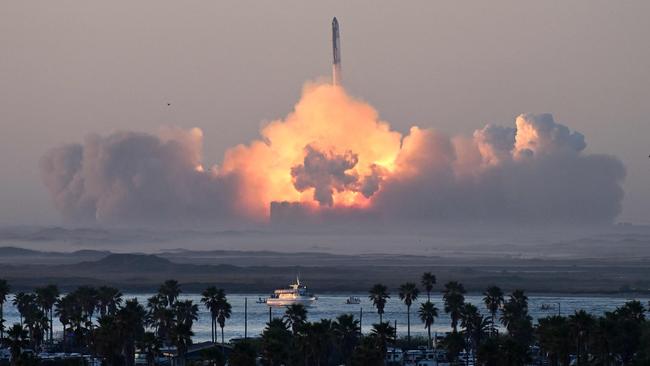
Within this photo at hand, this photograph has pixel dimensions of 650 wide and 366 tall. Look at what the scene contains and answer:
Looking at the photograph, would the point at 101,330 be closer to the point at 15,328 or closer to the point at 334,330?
the point at 15,328

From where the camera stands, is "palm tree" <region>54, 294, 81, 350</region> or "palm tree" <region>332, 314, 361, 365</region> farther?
"palm tree" <region>54, 294, 81, 350</region>

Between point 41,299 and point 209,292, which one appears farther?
point 41,299

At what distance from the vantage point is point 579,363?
124 metres

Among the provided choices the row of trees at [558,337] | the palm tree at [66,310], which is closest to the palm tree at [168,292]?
the palm tree at [66,310]

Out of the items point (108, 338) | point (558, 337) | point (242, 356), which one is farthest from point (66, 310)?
point (558, 337)

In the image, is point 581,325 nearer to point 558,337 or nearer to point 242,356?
point 558,337

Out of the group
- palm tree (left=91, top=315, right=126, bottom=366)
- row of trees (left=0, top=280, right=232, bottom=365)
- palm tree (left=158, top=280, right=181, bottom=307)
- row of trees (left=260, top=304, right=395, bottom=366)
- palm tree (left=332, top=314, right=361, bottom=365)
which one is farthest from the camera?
palm tree (left=158, top=280, right=181, bottom=307)

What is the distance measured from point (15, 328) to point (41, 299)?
6107cm

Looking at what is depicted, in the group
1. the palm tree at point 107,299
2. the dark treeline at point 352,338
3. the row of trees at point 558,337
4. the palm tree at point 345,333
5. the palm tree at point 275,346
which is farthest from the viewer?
the palm tree at point 107,299

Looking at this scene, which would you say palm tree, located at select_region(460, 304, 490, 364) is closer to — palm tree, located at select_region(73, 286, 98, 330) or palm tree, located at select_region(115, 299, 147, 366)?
palm tree, located at select_region(115, 299, 147, 366)

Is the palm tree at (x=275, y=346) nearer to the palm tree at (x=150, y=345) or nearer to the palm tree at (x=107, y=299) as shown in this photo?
the palm tree at (x=150, y=345)

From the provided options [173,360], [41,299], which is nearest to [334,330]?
[173,360]

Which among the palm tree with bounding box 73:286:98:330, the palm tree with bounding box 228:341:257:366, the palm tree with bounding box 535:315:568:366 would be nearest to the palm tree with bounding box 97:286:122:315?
the palm tree with bounding box 73:286:98:330

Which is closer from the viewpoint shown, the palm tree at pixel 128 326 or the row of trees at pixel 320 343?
the row of trees at pixel 320 343
